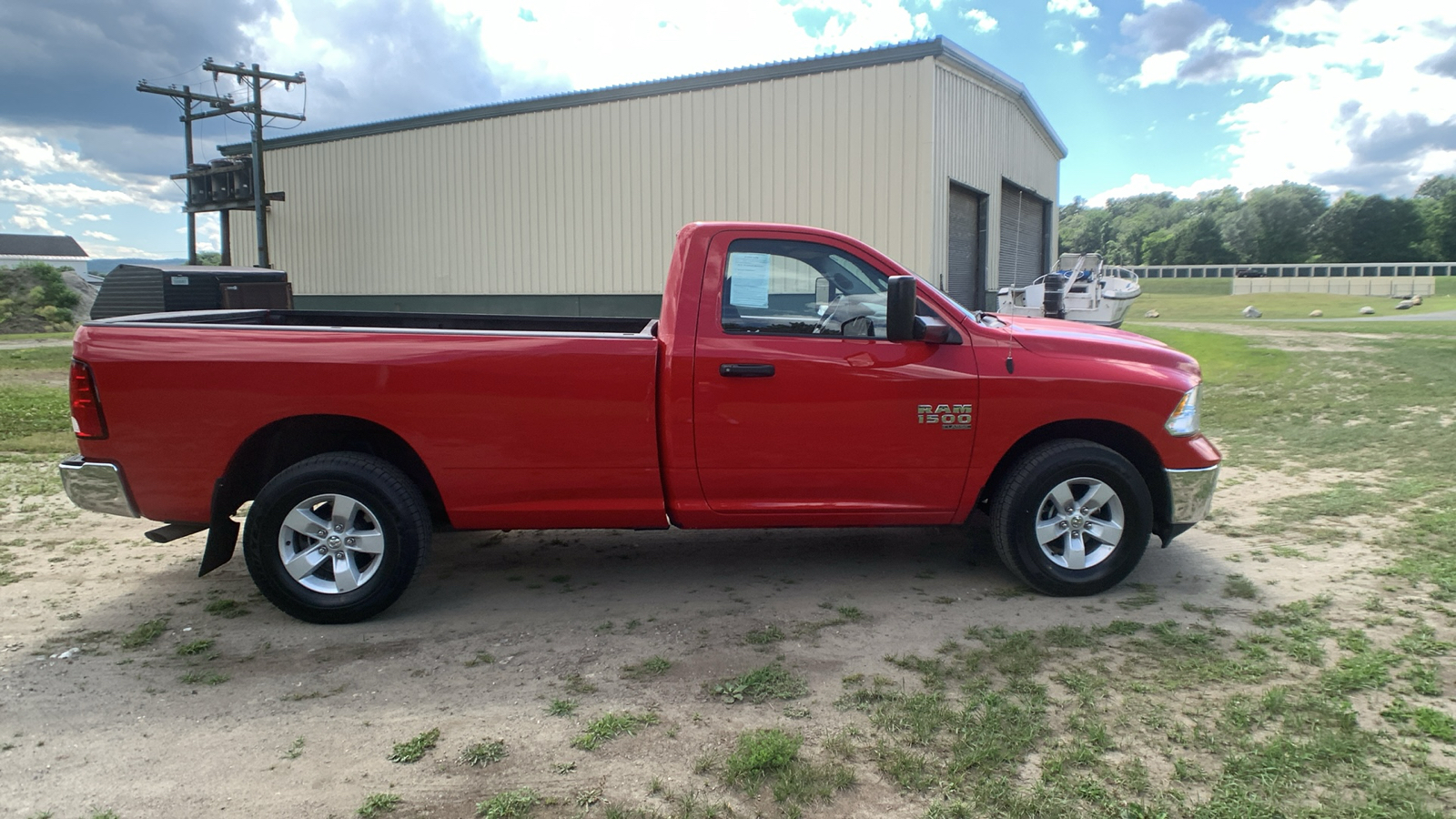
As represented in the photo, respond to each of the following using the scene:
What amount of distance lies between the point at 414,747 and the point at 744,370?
2.14 m

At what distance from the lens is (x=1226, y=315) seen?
122 ft

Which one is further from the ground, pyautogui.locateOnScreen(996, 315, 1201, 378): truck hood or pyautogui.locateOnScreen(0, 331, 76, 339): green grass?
pyautogui.locateOnScreen(996, 315, 1201, 378): truck hood

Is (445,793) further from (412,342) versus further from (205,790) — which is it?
(412,342)

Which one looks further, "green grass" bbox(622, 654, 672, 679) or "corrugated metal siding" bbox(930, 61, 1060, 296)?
"corrugated metal siding" bbox(930, 61, 1060, 296)

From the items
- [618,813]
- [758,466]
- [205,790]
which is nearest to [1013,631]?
[758,466]

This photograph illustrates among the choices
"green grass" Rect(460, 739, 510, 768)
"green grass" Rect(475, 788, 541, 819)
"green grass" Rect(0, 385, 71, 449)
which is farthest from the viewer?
"green grass" Rect(0, 385, 71, 449)

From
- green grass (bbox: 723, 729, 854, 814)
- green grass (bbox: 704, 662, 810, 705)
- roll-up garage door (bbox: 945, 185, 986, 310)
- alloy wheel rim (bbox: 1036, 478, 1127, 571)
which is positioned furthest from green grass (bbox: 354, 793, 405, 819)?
roll-up garage door (bbox: 945, 185, 986, 310)

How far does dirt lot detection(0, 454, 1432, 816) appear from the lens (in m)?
2.95

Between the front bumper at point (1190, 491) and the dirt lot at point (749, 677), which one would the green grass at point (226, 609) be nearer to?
the dirt lot at point (749, 677)

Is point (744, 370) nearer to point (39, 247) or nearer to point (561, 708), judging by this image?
point (561, 708)

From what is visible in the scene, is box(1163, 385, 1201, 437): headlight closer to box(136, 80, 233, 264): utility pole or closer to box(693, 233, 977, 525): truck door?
box(693, 233, 977, 525): truck door

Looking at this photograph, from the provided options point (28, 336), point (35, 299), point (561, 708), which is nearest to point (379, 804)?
point (561, 708)

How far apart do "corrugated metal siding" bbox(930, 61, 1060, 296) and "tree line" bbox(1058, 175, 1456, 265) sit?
77.1 m

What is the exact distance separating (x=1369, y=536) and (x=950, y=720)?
3862 mm
